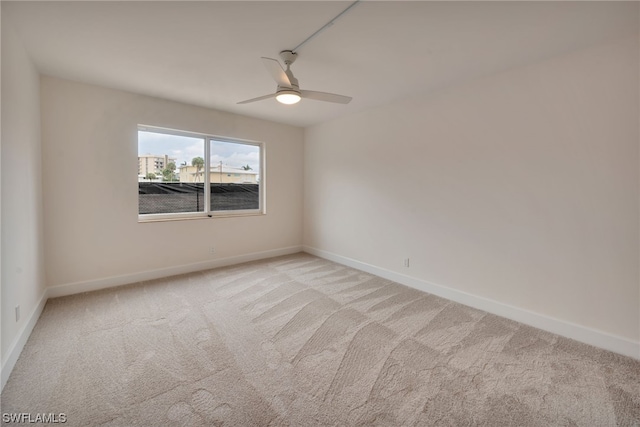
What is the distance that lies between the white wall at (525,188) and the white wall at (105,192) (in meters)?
2.62

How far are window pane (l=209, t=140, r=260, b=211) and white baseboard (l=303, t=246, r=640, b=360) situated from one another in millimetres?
2497

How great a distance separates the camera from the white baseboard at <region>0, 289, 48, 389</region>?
1.76m

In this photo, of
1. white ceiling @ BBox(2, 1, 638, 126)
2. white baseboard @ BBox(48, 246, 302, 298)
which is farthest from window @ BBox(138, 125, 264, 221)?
white ceiling @ BBox(2, 1, 638, 126)

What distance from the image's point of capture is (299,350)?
7.09 ft

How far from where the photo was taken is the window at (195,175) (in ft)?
12.3

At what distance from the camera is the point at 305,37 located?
212 cm

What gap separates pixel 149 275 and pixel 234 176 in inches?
76.6

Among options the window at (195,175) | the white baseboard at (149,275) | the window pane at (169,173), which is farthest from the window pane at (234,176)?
the white baseboard at (149,275)

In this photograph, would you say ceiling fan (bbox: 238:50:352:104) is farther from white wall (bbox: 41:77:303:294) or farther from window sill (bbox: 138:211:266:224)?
window sill (bbox: 138:211:266:224)

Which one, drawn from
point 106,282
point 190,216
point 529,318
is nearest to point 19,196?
point 106,282

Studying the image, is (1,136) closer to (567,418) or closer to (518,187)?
(567,418)

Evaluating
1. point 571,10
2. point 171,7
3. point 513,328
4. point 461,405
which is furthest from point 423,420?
point 171,7

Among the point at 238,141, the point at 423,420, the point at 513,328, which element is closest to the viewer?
the point at 423,420

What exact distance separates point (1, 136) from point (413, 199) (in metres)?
3.77
